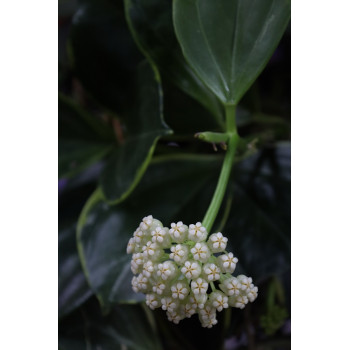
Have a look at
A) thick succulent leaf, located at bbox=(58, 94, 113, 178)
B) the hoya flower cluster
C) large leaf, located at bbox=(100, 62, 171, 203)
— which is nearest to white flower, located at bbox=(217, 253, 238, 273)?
the hoya flower cluster

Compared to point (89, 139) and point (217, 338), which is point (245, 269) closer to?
point (217, 338)

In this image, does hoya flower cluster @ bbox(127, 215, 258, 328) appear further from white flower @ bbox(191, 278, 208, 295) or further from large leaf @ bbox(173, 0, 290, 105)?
large leaf @ bbox(173, 0, 290, 105)

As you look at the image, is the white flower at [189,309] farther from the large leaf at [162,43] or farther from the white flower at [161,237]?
the large leaf at [162,43]

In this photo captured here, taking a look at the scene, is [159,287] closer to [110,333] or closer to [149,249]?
[149,249]

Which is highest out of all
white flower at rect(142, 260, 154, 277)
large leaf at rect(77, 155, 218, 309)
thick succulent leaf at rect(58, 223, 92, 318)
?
white flower at rect(142, 260, 154, 277)

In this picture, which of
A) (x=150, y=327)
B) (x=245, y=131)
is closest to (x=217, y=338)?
(x=150, y=327)

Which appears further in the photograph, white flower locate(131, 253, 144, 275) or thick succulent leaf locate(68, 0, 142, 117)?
thick succulent leaf locate(68, 0, 142, 117)

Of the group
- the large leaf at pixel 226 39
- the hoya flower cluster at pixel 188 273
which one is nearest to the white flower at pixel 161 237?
the hoya flower cluster at pixel 188 273
